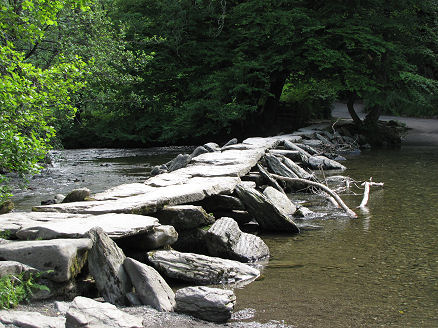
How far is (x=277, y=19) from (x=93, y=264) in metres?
15.7

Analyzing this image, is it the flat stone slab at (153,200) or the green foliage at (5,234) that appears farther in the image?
the flat stone slab at (153,200)

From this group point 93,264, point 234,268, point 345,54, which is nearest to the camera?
Result: point 93,264

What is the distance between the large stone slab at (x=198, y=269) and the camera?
477cm

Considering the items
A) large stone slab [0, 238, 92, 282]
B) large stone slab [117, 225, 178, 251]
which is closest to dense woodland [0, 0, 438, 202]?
large stone slab [117, 225, 178, 251]

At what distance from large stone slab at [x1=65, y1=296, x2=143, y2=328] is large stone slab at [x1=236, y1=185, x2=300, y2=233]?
3407 millimetres

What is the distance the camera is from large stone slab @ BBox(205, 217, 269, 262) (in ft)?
18.1

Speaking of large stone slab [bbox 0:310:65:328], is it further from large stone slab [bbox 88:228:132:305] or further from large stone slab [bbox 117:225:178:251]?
large stone slab [bbox 117:225:178:251]

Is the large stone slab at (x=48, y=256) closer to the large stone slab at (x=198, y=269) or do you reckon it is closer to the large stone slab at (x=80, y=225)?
the large stone slab at (x=80, y=225)

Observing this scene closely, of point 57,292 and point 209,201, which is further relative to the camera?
point 209,201

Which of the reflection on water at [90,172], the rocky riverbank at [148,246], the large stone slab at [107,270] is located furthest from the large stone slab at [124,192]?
the reflection on water at [90,172]

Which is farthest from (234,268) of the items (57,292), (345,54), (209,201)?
(345,54)

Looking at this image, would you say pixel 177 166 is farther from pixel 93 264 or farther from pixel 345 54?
pixel 345 54

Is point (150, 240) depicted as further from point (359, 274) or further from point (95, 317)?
point (359, 274)

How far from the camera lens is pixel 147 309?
400cm
